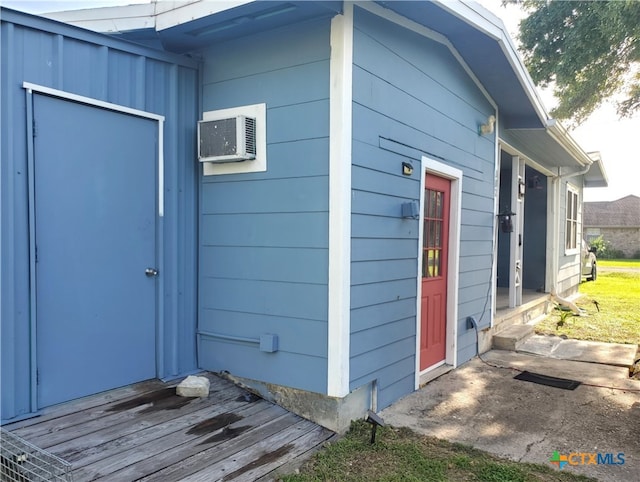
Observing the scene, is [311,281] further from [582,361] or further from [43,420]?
[582,361]

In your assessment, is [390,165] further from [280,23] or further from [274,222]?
[280,23]

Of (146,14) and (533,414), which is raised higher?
(146,14)

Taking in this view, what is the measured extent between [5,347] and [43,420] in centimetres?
47

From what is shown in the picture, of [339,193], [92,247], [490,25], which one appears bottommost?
[92,247]

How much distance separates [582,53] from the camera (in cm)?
794

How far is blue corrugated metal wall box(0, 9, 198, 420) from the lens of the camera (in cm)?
272

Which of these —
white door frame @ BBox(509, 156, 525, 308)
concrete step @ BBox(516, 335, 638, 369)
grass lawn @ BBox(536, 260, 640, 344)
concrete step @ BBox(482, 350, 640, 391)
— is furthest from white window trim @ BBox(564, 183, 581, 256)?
concrete step @ BBox(482, 350, 640, 391)

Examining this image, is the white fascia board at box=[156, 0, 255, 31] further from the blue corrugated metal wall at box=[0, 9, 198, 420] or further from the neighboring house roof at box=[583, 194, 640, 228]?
the neighboring house roof at box=[583, 194, 640, 228]

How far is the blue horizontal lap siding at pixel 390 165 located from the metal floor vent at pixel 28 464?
1.78m

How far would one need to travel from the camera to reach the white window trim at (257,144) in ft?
11.4

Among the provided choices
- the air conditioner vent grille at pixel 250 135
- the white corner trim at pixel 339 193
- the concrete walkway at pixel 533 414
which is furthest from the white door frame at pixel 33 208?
the concrete walkway at pixel 533 414

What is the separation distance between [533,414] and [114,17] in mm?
4458

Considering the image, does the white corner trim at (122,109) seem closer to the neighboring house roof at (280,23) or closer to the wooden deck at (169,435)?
the neighboring house roof at (280,23)

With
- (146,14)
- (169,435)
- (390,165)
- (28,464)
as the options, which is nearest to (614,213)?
(390,165)
